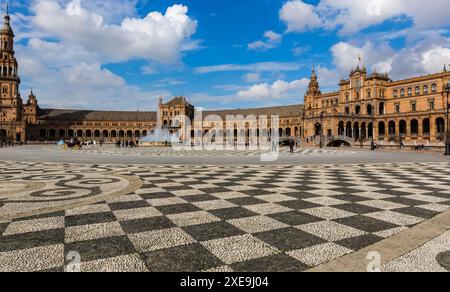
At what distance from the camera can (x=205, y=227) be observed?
4602 millimetres

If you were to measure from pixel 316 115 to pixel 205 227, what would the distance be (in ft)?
253

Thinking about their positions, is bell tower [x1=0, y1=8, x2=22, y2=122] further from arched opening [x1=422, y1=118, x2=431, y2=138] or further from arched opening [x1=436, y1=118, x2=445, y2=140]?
arched opening [x1=436, y1=118, x2=445, y2=140]

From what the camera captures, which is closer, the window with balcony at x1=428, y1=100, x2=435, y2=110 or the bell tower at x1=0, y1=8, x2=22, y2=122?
the window with balcony at x1=428, y1=100, x2=435, y2=110

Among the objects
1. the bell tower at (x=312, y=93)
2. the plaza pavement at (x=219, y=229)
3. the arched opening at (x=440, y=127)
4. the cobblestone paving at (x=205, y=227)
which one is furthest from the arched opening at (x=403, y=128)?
the plaza pavement at (x=219, y=229)

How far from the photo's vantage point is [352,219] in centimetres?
512

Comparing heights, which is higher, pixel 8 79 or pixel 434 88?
pixel 8 79

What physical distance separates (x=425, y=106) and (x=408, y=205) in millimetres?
80079

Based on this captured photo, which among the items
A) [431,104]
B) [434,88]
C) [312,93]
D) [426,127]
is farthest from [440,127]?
[312,93]

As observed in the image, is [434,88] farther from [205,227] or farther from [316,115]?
[205,227]

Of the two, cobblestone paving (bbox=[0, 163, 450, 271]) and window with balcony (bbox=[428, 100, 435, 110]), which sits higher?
window with balcony (bbox=[428, 100, 435, 110])

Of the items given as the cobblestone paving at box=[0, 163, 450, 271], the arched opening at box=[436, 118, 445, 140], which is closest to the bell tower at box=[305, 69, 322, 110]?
the arched opening at box=[436, 118, 445, 140]

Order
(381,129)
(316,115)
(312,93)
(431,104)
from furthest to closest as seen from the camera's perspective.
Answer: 1. (312,93)
2. (381,129)
3. (316,115)
4. (431,104)

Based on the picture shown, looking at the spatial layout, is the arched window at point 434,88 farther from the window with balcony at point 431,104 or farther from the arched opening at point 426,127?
the arched opening at point 426,127

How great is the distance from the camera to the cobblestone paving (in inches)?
131
